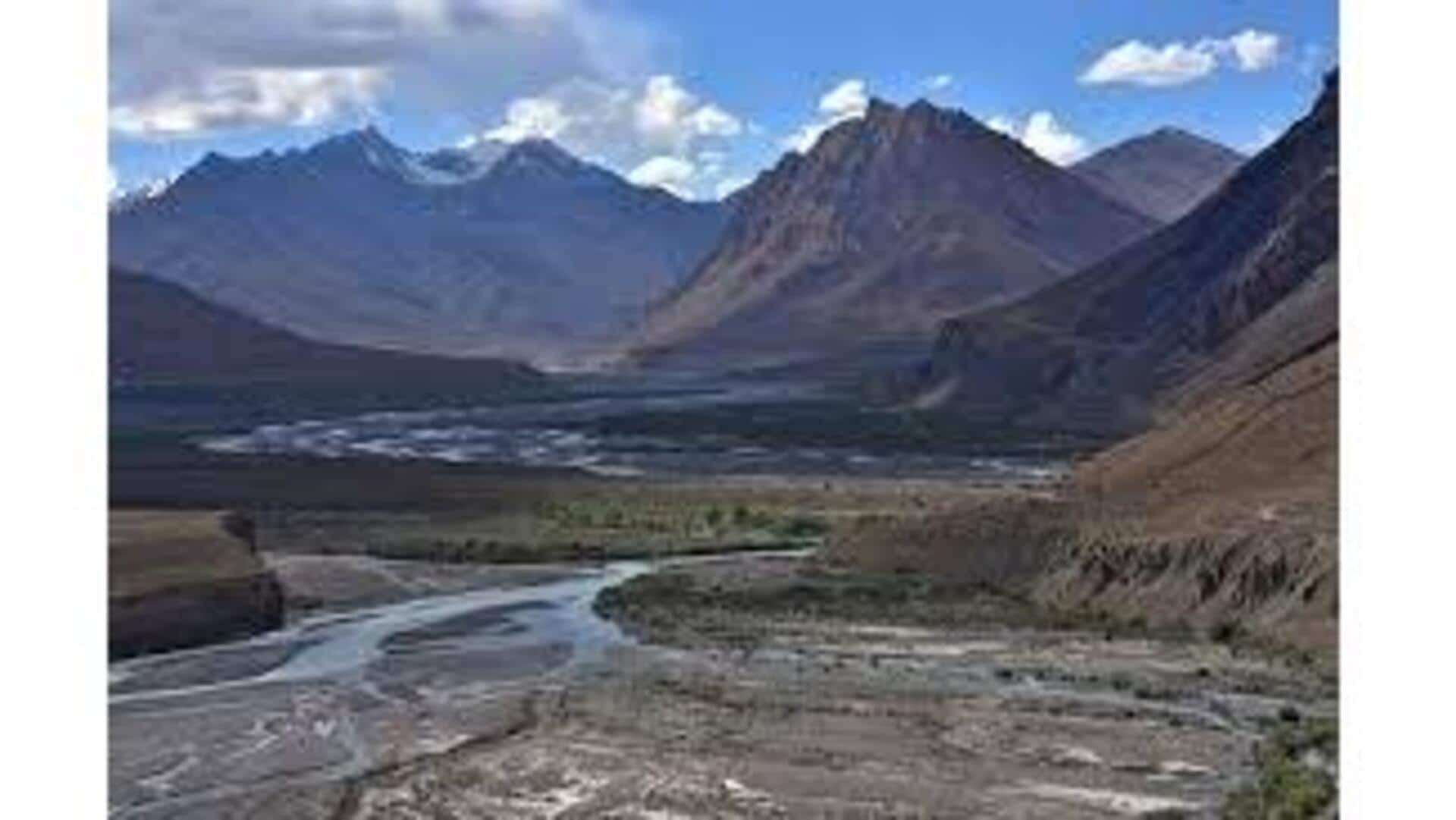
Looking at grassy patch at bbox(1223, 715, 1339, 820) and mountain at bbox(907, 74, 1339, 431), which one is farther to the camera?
mountain at bbox(907, 74, 1339, 431)

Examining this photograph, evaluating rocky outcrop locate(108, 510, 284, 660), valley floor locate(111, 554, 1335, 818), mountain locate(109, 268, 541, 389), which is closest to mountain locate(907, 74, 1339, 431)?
valley floor locate(111, 554, 1335, 818)

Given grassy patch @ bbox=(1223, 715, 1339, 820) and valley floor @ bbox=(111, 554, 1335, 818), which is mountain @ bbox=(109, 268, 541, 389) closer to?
valley floor @ bbox=(111, 554, 1335, 818)

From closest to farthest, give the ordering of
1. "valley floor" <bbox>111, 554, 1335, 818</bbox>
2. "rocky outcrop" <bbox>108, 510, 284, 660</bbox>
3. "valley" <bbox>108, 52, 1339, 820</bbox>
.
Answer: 1. "valley floor" <bbox>111, 554, 1335, 818</bbox>
2. "valley" <bbox>108, 52, 1339, 820</bbox>
3. "rocky outcrop" <bbox>108, 510, 284, 660</bbox>

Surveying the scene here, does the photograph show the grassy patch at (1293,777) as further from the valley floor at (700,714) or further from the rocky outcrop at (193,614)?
the rocky outcrop at (193,614)

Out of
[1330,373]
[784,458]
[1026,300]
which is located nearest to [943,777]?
[1330,373]
